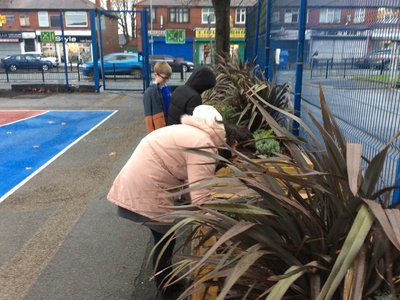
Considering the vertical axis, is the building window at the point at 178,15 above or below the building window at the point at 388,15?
above

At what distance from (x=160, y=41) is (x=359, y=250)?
4503 cm

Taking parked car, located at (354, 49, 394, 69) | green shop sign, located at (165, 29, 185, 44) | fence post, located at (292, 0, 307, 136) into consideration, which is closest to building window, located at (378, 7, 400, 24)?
parked car, located at (354, 49, 394, 69)

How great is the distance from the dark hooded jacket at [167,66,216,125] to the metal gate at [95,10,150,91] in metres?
11.0

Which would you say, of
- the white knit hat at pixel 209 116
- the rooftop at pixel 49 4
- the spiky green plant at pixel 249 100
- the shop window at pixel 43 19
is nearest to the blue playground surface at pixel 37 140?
the spiky green plant at pixel 249 100

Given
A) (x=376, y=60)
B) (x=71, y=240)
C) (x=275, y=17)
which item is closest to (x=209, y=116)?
(x=376, y=60)

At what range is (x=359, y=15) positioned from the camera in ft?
10.1

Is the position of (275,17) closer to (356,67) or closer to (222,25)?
(222,25)

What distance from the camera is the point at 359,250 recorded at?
1546mm

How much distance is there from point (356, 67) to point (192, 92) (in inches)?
78.1

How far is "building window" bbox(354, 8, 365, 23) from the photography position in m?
3.02

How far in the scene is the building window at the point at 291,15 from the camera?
17.5 feet

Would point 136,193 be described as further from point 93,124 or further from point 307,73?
point 93,124

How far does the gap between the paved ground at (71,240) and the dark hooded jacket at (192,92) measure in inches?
55.4

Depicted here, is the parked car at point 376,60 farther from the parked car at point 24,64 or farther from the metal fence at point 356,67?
the parked car at point 24,64
